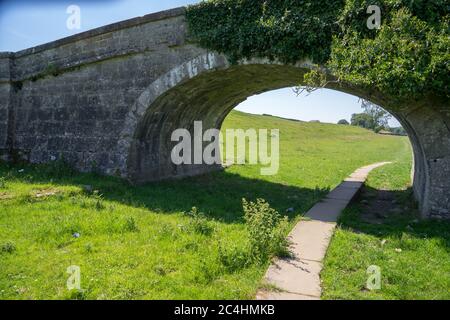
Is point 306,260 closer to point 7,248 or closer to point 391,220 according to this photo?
point 391,220

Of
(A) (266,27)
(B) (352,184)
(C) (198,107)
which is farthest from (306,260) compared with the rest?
(C) (198,107)

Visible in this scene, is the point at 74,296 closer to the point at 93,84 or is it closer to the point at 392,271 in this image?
the point at 392,271

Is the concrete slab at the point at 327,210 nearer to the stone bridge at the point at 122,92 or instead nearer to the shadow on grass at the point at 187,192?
the shadow on grass at the point at 187,192

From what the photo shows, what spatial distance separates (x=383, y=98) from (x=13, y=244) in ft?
23.9

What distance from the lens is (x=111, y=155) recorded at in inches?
397

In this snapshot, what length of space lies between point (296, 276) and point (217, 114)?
969cm

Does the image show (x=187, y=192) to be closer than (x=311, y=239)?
No

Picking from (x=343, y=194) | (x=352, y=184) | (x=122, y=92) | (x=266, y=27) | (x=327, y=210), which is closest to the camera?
(x=327, y=210)

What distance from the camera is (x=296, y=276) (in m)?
4.29

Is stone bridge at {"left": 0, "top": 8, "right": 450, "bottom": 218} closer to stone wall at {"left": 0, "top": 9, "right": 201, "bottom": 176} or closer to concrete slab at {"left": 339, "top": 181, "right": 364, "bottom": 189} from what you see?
stone wall at {"left": 0, "top": 9, "right": 201, "bottom": 176}

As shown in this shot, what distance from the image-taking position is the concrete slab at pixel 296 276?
13.0ft

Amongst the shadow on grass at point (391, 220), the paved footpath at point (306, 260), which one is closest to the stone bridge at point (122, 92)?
the shadow on grass at point (391, 220)

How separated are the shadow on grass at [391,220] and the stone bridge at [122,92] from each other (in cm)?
64

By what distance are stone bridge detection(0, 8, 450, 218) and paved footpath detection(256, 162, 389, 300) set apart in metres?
2.68
